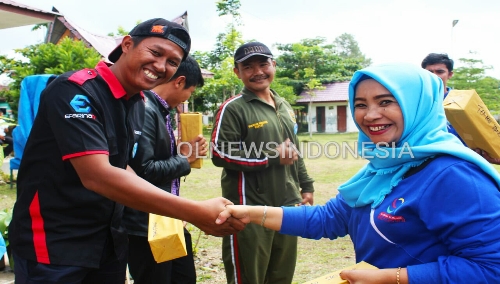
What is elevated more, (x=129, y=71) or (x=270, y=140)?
(x=129, y=71)

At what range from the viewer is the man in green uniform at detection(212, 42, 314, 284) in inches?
129

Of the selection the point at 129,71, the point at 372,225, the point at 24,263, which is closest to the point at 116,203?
the point at 24,263

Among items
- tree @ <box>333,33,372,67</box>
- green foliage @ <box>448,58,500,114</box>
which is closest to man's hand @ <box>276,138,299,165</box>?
green foliage @ <box>448,58,500,114</box>

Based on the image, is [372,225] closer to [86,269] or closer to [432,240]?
[432,240]

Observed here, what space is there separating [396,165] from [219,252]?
136 inches

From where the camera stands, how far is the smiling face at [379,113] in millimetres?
1735

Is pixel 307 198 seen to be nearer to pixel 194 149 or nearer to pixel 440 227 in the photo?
pixel 194 149

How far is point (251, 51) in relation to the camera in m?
3.56

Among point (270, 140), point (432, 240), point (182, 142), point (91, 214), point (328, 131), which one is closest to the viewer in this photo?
point (432, 240)

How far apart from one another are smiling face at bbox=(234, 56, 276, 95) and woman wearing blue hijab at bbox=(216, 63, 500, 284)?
1.66m

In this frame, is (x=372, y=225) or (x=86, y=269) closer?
(x=372, y=225)

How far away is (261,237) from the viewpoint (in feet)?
10.7

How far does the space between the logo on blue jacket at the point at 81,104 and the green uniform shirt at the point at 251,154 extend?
1655 mm

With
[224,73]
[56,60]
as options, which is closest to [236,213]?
[56,60]
